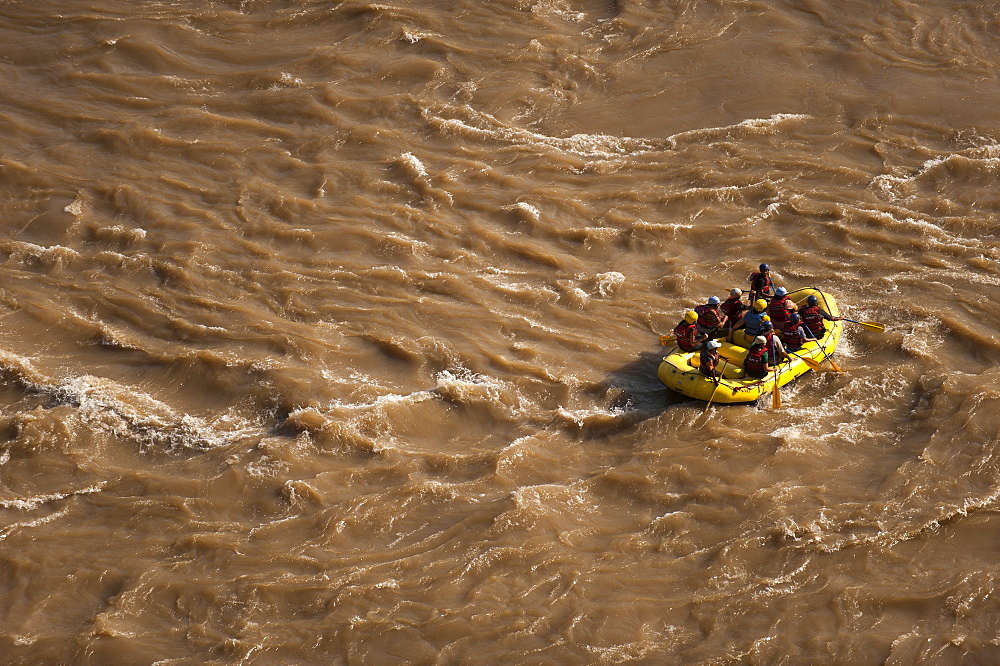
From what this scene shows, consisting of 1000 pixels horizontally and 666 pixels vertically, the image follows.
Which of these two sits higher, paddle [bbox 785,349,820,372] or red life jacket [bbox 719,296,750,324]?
red life jacket [bbox 719,296,750,324]

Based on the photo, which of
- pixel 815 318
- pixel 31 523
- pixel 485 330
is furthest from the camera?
pixel 485 330

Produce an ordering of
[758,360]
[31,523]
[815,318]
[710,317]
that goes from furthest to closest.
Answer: [815,318] → [710,317] → [758,360] → [31,523]

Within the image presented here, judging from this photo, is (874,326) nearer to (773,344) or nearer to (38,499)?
(773,344)

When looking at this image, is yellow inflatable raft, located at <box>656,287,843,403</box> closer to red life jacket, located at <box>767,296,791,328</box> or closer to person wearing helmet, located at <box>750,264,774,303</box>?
red life jacket, located at <box>767,296,791,328</box>

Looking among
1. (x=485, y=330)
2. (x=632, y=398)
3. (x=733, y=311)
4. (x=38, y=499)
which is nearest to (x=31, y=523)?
(x=38, y=499)

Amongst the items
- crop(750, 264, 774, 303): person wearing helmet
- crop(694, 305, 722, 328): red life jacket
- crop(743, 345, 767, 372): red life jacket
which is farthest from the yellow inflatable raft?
crop(750, 264, 774, 303): person wearing helmet

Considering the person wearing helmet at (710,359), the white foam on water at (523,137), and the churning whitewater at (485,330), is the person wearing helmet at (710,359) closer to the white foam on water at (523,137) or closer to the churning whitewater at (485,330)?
the churning whitewater at (485,330)

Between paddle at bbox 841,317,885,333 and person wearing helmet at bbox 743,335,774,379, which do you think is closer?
person wearing helmet at bbox 743,335,774,379

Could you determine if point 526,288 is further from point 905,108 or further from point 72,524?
point 905,108

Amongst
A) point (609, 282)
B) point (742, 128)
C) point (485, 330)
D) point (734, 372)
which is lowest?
point (485, 330)
